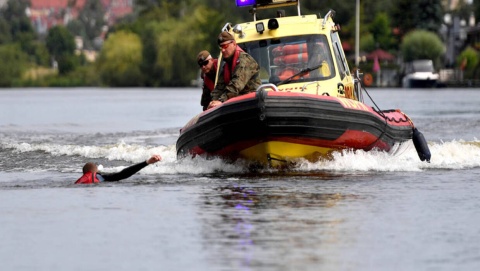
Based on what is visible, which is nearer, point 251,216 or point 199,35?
point 251,216

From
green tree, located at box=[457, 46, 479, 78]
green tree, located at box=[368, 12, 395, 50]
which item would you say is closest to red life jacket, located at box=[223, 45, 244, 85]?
green tree, located at box=[457, 46, 479, 78]

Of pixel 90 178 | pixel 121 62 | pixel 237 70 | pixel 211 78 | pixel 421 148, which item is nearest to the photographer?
pixel 90 178

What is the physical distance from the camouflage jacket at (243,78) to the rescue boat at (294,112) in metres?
0.28

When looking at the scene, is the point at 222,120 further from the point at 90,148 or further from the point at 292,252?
the point at 90,148

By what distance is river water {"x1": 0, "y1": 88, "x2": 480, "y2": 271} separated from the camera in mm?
10711

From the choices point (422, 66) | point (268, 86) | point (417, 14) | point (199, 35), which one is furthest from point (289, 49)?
point (417, 14)

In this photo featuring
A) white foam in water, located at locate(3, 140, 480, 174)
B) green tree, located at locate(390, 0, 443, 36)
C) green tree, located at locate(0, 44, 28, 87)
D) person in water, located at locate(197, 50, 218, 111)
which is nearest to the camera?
white foam in water, located at locate(3, 140, 480, 174)

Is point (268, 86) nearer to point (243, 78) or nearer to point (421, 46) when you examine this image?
point (243, 78)

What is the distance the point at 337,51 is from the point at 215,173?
2605 mm

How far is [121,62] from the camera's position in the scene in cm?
12850

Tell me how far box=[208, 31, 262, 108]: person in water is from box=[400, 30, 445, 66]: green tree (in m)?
93.4

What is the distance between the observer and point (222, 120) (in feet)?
57.4

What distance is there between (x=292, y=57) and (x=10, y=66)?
452 ft

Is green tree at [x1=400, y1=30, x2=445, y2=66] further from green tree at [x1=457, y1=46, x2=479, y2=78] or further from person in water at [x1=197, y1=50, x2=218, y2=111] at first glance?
person in water at [x1=197, y1=50, x2=218, y2=111]
